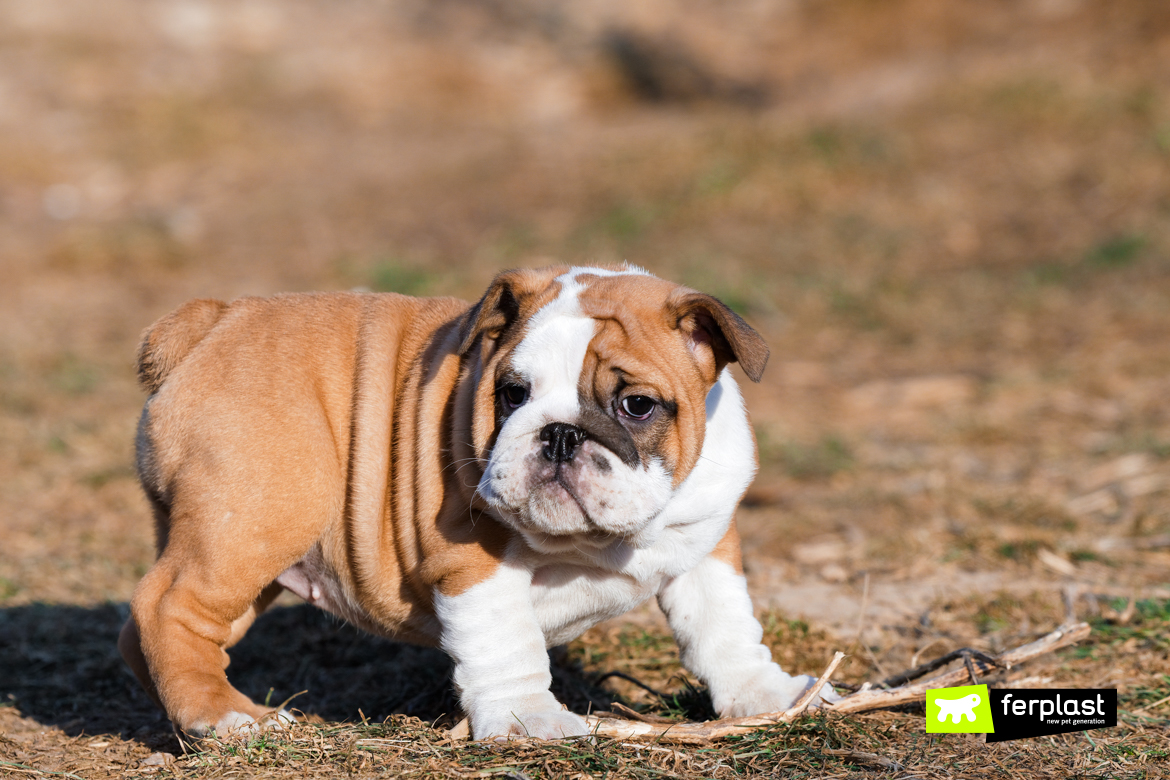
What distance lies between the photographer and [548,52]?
1802 cm

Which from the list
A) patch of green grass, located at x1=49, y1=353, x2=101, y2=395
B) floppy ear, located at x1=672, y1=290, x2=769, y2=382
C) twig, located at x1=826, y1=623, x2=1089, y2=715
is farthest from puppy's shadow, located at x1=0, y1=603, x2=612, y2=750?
patch of green grass, located at x1=49, y1=353, x2=101, y2=395

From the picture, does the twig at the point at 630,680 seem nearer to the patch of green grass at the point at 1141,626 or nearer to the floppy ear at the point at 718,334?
the floppy ear at the point at 718,334

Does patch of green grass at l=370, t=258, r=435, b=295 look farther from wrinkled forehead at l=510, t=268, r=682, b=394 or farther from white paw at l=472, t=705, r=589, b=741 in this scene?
white paw at l=472, t=705, r=589, b=741

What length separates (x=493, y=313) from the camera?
370cm

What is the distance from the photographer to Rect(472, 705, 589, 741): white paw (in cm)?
340

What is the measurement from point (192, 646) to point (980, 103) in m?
12.9

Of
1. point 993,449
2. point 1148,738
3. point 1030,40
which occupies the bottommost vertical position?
point 993,449

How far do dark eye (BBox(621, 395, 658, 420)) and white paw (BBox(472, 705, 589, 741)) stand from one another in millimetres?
964

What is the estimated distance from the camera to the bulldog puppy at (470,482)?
11.2ft

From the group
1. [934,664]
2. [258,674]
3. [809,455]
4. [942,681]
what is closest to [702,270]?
[809,455]

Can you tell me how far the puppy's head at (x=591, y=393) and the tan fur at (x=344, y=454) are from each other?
11mm

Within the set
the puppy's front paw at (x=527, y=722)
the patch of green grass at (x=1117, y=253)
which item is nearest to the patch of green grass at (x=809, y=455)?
the patch of green grass at (x=1117, y=253)

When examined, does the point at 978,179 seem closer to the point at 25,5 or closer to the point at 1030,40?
the point at 1030,40

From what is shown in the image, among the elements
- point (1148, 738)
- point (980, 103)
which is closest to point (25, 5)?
point (980, 103)
